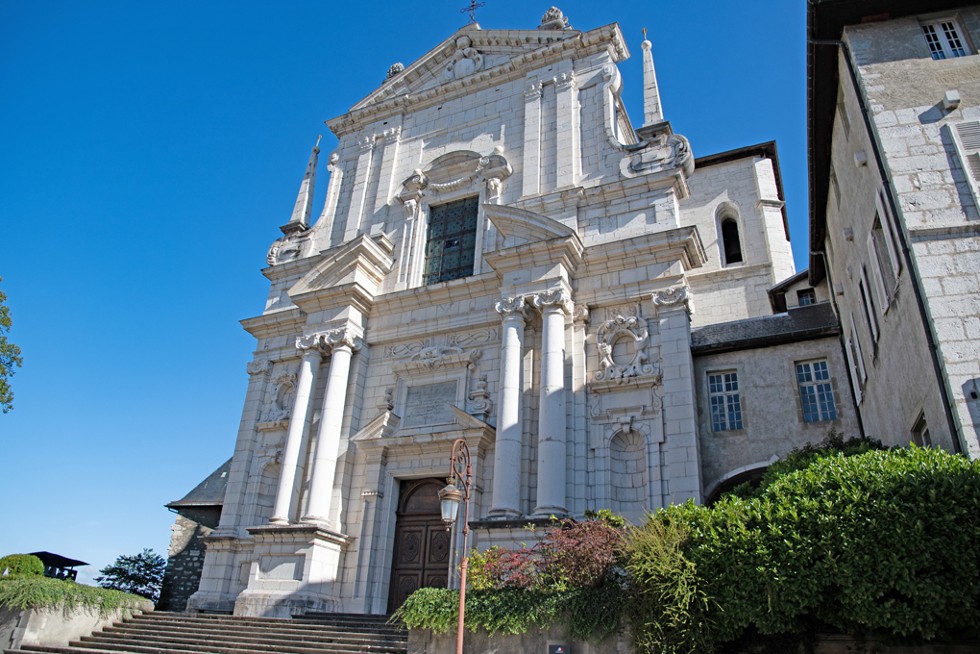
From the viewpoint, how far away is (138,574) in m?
23.7

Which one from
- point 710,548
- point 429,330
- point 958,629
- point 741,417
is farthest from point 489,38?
point 958,629

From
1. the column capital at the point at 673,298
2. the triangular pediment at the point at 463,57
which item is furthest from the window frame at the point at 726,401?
the triangular pediment at the point at 463,57

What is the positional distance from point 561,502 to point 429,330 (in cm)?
652

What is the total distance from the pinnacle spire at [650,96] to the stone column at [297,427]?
11.0m

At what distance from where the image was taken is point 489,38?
23.5 m

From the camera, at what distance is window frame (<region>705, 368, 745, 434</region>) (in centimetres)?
1577

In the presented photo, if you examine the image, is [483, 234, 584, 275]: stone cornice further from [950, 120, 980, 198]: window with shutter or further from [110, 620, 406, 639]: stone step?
[110, 620, 406, 639]: stone step

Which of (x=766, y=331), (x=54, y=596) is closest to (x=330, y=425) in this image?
(x=54, y=596)

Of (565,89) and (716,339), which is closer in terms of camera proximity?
(716,339)

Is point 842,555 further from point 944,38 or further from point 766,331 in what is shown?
point 766,331

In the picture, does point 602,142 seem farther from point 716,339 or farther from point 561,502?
point 561,502

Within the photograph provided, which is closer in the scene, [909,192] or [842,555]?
[842,555]

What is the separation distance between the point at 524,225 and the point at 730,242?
463 inches

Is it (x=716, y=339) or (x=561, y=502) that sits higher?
(x=716, y=339)
